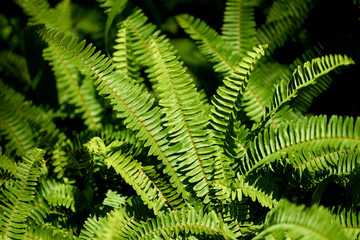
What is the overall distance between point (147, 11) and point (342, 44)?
5.25ft

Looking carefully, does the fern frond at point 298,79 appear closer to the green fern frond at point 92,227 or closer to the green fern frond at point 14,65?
the green fern frond at point 92,227

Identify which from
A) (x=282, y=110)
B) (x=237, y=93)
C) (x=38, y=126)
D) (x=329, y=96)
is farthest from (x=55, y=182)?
(x=329, y=96)

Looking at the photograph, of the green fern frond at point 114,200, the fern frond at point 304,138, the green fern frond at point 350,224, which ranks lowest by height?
the green fern frond at point 114,200

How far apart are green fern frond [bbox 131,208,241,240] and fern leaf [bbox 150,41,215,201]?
14 cm

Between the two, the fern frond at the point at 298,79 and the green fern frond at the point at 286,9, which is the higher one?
the green fern frond at the point at 286,9

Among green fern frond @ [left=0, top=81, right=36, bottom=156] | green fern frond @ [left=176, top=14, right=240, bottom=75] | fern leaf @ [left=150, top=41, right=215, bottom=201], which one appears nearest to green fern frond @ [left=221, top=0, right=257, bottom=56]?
green fern frond @ [left=176, top=14, right=240, bottom=75]

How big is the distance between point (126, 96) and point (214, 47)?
0.81 m

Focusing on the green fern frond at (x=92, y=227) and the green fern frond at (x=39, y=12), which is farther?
the green fern frond at (x=39, y=12)

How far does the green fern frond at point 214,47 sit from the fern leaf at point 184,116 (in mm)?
493

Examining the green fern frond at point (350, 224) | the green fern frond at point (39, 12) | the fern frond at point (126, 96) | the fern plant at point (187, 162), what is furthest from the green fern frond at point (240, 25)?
the green fern frond at point (39, 12)

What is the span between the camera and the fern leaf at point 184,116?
4.69 ft

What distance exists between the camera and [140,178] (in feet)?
4.75

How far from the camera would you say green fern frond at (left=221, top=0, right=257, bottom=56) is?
2.03 metres

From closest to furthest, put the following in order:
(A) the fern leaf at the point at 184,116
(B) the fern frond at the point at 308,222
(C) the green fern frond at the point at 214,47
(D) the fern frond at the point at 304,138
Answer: (B) the fern frond at the point at 308,222
(D) the fern frond at the point at 304,138
(A) the fern leaf at the point at 184,116
(C) the green fern frond at the point at 214,47
